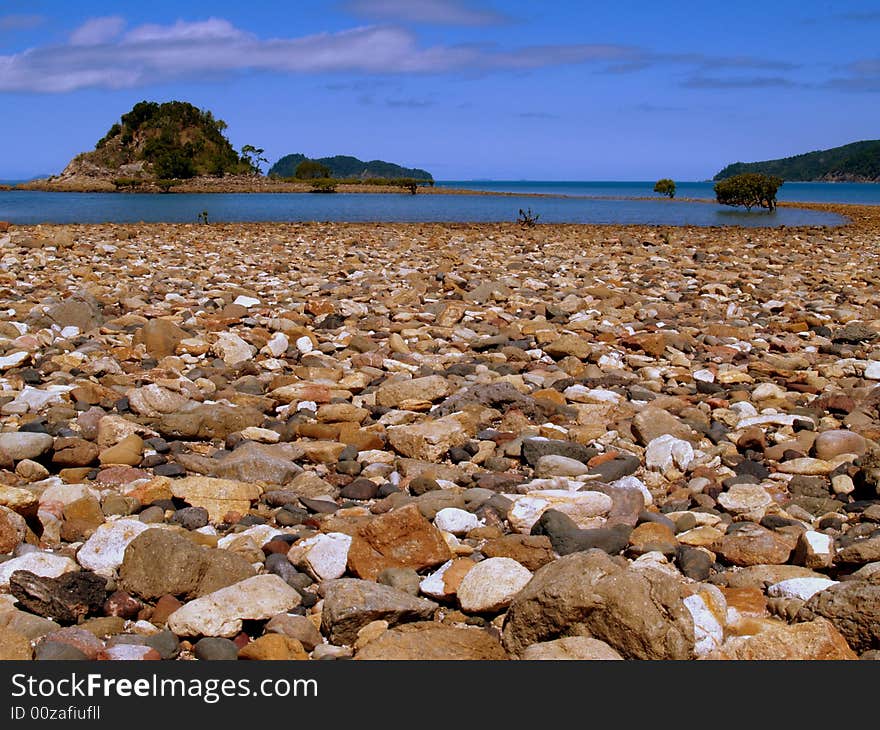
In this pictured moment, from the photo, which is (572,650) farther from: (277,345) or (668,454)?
(277,345)

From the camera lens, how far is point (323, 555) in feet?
11.4

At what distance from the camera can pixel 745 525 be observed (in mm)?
3848

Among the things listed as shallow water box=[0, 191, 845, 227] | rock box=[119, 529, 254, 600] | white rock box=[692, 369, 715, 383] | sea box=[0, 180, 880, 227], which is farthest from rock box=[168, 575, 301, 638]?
shallow water box=[0, 191, 845, 227]

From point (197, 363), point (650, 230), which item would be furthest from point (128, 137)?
point (197, 363)

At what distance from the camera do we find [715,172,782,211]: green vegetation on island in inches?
1858

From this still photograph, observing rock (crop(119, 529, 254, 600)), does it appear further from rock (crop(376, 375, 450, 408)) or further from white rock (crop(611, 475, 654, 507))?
rock (crop(376, 375, 450, 408))

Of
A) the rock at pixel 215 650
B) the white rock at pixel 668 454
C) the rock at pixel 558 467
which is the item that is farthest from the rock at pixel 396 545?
the white rock at pixel 668 454

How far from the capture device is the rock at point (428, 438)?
4.80 metres

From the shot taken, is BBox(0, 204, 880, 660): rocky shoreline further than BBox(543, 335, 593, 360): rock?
No

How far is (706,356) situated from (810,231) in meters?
17.8

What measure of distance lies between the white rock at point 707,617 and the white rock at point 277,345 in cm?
474

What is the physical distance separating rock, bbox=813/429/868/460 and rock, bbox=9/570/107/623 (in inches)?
153

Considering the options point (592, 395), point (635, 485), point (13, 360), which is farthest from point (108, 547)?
point (592, 395)
